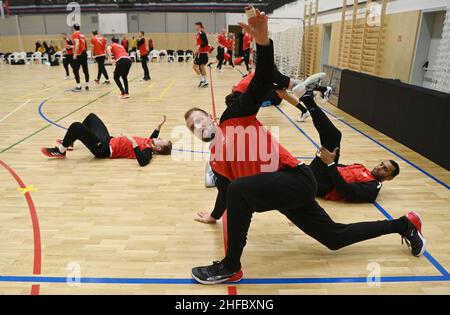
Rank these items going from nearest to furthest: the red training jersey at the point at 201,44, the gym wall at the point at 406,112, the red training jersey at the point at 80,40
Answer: the gym wall at the point at 406,112 → the red training jersey at the point at 80,40 → the red training jersey at the point at 201,44

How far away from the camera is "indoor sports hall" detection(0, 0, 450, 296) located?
2.28 m

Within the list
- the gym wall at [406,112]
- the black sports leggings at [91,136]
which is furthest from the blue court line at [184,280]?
the gym wall at [406,112]

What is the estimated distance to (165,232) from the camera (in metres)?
2.97

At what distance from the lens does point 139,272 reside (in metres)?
2.45

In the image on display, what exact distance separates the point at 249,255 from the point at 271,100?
5.93 m

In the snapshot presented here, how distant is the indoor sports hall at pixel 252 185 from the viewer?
7.47 ft

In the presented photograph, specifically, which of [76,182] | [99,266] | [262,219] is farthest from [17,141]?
[262,219]

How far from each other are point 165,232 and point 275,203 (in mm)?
1294

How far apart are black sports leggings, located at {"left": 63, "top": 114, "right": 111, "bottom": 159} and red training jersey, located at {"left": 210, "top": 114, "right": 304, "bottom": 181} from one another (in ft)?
9.16

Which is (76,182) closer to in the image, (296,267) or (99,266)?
(99,266)

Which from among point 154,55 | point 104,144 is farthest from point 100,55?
point 154,55

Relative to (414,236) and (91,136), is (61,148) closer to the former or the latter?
(91,136)

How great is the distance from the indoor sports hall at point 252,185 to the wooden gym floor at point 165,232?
15 millimetres

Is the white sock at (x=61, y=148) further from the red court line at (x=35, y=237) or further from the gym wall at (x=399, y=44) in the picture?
the gym wall at (x=399, y=44)
